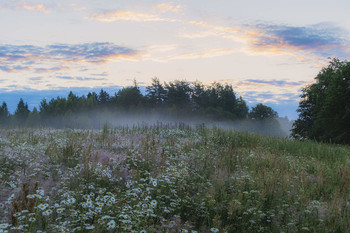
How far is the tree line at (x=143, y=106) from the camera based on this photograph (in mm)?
57750

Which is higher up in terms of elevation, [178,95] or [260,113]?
[178,95]

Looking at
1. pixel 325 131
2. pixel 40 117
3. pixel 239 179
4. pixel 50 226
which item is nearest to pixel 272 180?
pixel 239 179

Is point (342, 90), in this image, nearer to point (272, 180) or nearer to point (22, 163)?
point (272, 180)

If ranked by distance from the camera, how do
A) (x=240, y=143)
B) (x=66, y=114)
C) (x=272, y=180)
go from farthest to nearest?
1. (x=66, y=114)
2. (x=240, y=143)
3. (x=272, y=180)

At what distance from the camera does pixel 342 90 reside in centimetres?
2545

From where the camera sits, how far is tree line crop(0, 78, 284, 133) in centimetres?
5775

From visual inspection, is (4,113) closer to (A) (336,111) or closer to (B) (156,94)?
(B) (156,94)

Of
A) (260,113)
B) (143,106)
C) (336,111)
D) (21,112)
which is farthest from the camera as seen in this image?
(260,113)

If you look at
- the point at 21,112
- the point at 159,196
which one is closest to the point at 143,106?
the point at 21,112

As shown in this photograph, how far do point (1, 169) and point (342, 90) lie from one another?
92.2 feet

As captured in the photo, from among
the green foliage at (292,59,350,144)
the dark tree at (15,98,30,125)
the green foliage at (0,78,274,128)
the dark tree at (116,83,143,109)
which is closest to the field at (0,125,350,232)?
the green foliage at (292,59,350,144)

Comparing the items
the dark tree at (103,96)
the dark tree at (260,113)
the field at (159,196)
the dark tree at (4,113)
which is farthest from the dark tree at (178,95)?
the field at (159,196)

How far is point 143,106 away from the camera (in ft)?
196

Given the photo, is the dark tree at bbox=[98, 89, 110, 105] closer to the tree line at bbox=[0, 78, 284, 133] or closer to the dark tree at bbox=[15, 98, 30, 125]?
the tree line at bbox=[0, 78, 284, 133]
